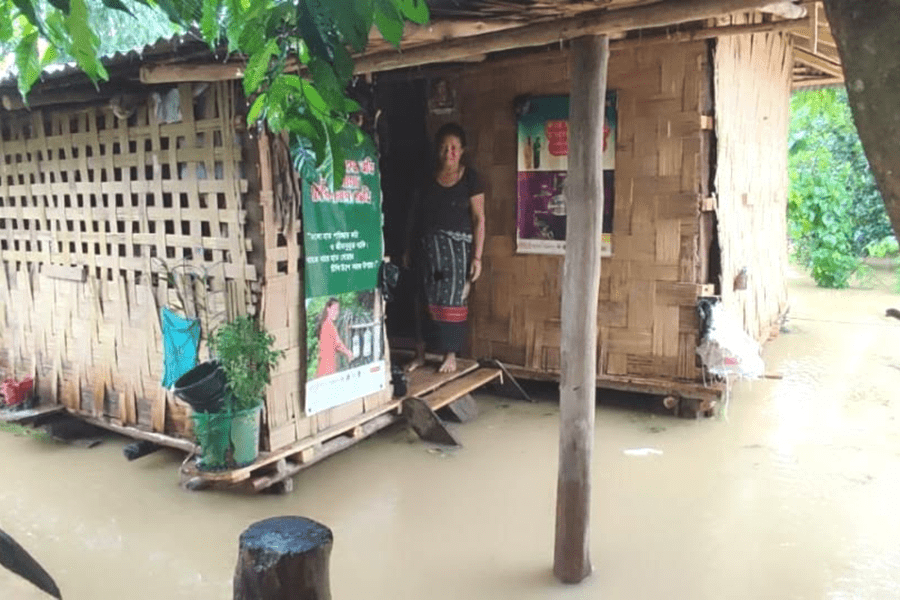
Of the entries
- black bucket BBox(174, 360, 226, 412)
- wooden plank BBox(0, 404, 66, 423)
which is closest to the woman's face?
black bucket BBox(174, 360, 226, 412)

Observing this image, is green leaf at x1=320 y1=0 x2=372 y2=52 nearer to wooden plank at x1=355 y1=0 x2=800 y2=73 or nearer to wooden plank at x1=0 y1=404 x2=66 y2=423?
wooden plank at x1=355 y1=0 x2=800 y2=73

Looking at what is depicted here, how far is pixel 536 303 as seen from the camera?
5.54m

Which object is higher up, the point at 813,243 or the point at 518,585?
the point at 813,243

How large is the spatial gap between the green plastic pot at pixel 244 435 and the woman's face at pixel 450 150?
2281mm

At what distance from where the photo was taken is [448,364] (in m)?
→ 5.46

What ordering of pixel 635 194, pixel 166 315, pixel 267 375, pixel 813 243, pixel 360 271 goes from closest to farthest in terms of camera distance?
pixel 267 375, pixel 166 315, pixel 360 271, pixel 635 194, pixel 813 243

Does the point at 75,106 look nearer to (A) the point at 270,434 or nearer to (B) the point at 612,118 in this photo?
(A) the point at 270,434

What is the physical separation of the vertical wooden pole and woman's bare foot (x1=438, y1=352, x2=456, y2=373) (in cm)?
232

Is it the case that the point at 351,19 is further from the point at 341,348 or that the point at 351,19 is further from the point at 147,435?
the point at 147,435

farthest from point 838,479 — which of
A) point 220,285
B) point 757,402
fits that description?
point 220,285

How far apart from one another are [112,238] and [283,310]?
1302mm

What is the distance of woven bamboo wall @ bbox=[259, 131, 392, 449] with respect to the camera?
3883 millimetres

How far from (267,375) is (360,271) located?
92cm

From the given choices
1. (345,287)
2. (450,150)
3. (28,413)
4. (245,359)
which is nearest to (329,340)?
(345,287)
